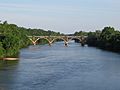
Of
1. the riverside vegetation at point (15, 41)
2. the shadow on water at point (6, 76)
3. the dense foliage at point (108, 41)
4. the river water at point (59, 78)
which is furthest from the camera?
the dense foliage at point (108, 41)

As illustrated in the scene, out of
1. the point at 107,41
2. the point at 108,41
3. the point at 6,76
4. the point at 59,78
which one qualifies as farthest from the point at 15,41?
the point at 107,41

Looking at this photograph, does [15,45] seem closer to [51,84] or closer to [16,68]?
[16,68]

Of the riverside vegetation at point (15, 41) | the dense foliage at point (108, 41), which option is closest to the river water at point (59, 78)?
the riverside vegetation at point (15, 41)

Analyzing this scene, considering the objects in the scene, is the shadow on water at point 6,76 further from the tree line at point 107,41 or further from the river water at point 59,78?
the tree line at point 107,41

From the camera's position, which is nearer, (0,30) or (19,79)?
(19,79)

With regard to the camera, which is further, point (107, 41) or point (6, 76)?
point (107, 41)

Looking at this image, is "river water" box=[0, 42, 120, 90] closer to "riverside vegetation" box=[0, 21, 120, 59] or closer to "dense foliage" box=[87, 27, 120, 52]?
"riverside vegetation" box=[0, 21, 120, 59]

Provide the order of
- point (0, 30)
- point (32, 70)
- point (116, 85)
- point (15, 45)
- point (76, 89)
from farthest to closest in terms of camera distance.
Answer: point (0, 30)
point (15, 45)
point (32, 70)
point (116, 85)
point (76, 89)

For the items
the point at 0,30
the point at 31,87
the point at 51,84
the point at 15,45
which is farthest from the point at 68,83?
the point at 0,30

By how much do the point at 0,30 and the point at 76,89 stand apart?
146 feet

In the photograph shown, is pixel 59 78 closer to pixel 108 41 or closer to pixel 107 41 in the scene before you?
pixel 108 41

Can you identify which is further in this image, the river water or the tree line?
the tree line

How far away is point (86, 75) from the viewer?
38562 mm

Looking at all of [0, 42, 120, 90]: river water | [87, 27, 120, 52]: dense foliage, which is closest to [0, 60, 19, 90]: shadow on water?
[0, 42, 120, 90]: river water
